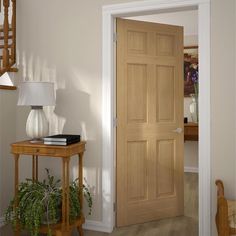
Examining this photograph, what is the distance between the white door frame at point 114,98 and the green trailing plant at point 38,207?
1.19 feet

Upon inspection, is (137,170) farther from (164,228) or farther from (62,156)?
(62,156)

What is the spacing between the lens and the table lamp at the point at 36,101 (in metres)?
2.72

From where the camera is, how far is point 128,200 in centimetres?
317

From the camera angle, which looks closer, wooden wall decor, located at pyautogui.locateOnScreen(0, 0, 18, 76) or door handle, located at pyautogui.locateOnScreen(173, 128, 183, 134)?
wooden wall decor, located at pyautogui.locateOnScreen(0, 0, 18, 76)

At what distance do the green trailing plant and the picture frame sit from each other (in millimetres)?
3194

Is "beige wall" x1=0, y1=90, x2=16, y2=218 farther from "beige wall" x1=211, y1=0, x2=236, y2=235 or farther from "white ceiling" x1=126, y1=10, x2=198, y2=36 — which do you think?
"white ceiling" x1=126, y1=10, x2=198, y2=36

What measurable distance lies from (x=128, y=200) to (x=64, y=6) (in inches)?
83.6

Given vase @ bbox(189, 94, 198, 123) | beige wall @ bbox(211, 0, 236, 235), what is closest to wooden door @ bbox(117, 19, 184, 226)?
beige wall @ bbox(211, 0, 236, 235)

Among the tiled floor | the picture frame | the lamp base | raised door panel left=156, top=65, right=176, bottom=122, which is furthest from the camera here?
the picture frame

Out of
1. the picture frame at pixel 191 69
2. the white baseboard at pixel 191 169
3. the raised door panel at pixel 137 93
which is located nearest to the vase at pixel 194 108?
the picture frame at pixel 191 69

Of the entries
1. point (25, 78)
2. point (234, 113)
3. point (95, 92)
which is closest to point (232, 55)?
point (234, 113)

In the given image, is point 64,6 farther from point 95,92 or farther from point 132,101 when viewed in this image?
point 132,101

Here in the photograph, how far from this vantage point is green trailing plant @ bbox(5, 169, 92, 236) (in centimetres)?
254

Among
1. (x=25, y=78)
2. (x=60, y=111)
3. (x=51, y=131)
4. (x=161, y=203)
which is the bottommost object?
(x=161, y=203)
